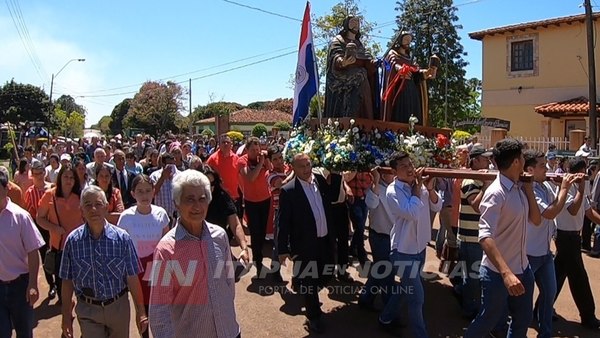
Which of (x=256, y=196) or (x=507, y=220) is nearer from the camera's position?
(x=507, y=220)

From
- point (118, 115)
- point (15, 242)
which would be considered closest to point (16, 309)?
point (15, 242)

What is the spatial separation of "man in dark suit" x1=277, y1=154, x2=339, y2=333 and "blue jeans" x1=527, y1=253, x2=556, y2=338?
2039mm

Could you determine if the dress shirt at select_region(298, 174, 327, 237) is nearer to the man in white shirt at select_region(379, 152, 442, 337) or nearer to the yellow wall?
the man in white shirt at select_region(379, 152, 442, 337)

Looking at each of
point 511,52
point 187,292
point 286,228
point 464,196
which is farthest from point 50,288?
point 511,52

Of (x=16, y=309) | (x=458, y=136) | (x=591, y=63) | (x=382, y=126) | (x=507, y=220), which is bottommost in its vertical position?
(x=16, y=309)

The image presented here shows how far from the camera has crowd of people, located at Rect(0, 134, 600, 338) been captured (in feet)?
10.1

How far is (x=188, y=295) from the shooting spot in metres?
3.03

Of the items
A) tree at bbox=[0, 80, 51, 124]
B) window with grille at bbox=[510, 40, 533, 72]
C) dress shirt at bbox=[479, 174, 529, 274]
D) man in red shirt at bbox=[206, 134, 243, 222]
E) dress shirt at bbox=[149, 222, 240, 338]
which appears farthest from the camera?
tree at bbox=[0, 80, 51, 124]

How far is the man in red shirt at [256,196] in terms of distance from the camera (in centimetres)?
734

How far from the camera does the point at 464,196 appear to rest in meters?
5.63

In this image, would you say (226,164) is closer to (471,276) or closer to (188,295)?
(471,276)

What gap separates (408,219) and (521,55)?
22.7 meters

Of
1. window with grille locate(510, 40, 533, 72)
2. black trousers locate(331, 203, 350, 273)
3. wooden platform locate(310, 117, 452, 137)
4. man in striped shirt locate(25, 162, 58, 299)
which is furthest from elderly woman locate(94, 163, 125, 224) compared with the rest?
window with grille locate(510, 40, 533, 72)

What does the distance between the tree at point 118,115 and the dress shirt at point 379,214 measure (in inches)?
2839
